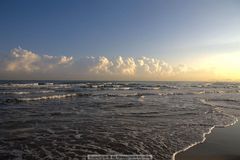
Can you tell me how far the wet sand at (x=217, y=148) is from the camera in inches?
266

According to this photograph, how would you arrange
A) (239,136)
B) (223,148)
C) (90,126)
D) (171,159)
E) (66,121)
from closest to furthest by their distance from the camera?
(171,159) → (223,148) → (239,136) → (90,126) → (66,121)

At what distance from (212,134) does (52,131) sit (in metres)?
6.29

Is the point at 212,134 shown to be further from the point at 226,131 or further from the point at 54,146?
the point at 54,146

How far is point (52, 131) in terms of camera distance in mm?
9570

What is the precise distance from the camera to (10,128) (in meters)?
9.92

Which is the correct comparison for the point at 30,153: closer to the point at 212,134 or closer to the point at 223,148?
the point at 223,148

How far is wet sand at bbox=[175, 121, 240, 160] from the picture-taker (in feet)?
22.2

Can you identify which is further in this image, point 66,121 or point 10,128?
point 66,121

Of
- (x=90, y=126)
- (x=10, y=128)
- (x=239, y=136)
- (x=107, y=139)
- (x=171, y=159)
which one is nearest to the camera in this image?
(x=171, y=159)

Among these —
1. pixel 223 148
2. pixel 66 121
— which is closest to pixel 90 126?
pixel 66 121

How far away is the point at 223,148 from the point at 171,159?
6.62 feet

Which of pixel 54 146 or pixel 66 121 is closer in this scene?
pixel 54 146

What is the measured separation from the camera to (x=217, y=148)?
7.52 meters

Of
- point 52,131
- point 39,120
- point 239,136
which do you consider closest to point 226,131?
point 239,136
